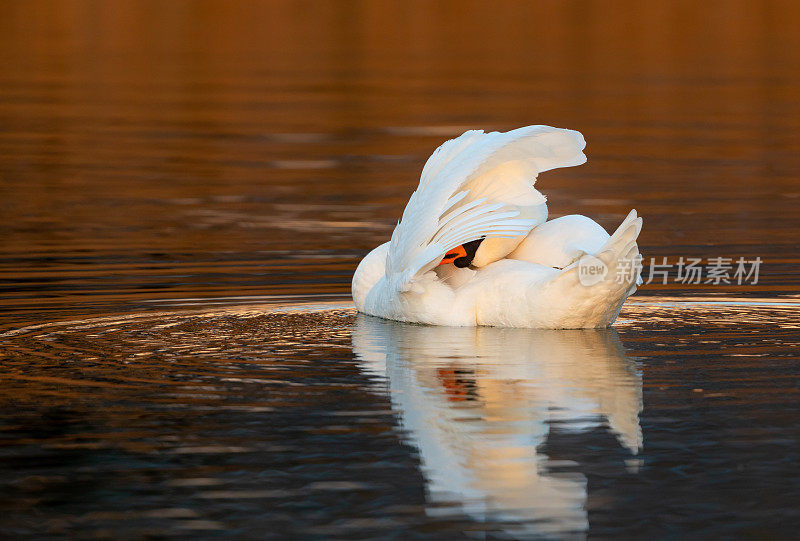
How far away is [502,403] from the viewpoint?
8641 millimetres

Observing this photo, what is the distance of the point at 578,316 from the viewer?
35.8ft

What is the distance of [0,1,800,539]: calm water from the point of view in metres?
6.75

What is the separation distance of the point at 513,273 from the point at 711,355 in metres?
1.75

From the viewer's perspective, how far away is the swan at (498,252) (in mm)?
10750

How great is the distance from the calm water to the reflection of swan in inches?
1.0

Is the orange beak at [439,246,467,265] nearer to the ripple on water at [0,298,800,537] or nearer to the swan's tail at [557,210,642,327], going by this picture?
the ripple on water at [0,298,800,537]

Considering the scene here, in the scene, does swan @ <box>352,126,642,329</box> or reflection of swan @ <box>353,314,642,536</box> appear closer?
reflection of swan @ <box>353,314,642,536</box>

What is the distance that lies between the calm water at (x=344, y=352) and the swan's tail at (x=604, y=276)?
272 mm

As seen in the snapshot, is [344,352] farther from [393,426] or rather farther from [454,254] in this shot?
[393,426]

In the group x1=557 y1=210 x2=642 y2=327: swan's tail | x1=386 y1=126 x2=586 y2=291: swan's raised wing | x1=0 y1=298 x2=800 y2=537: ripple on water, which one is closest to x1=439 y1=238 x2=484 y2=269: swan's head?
x1=386 y1=126 x2=586 y2=291: swan's raised wing

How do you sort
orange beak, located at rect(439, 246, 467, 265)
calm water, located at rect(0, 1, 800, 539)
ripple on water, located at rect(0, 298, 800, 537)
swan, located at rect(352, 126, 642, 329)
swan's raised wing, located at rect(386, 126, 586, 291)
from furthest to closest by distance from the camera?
orange beak, located at rect(439, 246, 467, 265), swan's raised wing, located at rect(386, 126, 586, 291), swan, located at rect(352, 126, 642, 329), calm water, located at rect(0, 1, 800, 539), ripple on water, located at rect(0, 298, 800, 537)

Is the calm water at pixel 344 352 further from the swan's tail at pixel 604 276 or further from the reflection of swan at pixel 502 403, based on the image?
the swan's tail at pixel 604 276

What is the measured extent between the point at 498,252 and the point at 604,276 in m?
1.37

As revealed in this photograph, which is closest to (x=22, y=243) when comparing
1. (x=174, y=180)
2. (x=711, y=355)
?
(x=174, y=180)
